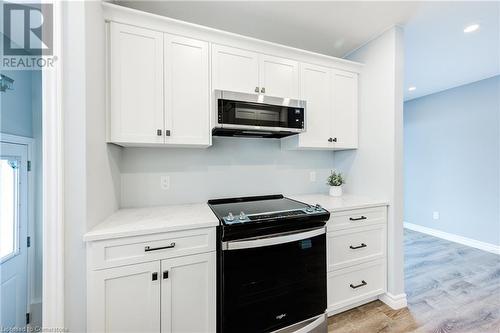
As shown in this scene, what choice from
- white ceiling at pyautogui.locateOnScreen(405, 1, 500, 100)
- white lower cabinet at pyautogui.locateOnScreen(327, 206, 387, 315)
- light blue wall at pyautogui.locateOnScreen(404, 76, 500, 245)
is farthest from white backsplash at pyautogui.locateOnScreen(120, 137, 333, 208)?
light blue wall at pyautogui.locateOnScreen(404, 76, 500, 245)

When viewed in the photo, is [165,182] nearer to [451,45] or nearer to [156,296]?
[156,296]

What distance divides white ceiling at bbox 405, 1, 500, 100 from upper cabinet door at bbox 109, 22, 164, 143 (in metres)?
2.28

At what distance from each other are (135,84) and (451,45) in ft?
10.8

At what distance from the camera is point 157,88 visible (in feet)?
5.40

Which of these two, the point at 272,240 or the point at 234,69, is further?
the point at 234,69

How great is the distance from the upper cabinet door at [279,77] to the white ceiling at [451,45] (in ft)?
3.85

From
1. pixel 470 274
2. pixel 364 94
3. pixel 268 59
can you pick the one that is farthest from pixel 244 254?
pixel 470 274

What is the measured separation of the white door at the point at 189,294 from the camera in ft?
4.39

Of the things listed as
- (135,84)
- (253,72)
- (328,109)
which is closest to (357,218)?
(328,109)

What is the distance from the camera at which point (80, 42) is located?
1.21 meters

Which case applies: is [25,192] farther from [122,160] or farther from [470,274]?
[470,274]

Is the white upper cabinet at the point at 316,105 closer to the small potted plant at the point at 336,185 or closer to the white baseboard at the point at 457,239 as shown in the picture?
the small potted plant at the point at 336,185

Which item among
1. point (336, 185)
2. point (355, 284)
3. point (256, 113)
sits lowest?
point (355, 284)

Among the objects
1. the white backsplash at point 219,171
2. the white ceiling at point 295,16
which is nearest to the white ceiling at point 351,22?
the white ceiling at point 295,16
